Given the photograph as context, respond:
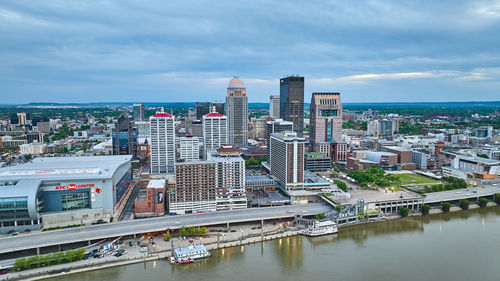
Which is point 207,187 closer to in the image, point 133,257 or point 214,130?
point 133,257

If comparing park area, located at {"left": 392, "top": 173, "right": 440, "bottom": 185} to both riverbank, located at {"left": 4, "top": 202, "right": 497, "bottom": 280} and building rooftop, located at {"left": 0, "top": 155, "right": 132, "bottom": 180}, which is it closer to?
riverbank, located at {"left": 4, "top": 202, "right": 497, "bottom": 280}

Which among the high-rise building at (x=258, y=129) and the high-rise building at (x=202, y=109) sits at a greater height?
the high-rise building at (x=202, y=109)

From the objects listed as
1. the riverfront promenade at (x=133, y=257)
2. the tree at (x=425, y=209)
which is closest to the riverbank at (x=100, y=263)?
the riverfront promenade at (x=133, y=257)

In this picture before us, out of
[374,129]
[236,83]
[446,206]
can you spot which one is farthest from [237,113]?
[446,206]

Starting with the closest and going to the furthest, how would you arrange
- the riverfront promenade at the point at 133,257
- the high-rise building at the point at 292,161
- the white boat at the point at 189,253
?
1. the riverfront promenade at the point at 133,257
2. the white boat at the point at 189,253
3. the high-rise building at the point at 292,161

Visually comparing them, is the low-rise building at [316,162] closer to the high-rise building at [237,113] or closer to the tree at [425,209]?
the tree at [425,209]

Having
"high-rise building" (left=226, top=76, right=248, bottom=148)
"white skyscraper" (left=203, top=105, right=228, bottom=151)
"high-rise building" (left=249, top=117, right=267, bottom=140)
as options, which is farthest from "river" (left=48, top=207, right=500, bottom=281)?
"high-rise building" (left=249, top=117, right=267, bottom=140)

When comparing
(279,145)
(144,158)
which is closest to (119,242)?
(279,145)

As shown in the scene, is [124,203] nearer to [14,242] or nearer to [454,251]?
[14,242]
